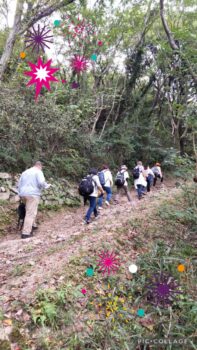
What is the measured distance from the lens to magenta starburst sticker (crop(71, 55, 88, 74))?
1332cm

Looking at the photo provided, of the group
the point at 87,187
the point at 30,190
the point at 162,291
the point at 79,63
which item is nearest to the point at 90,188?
the point at 87,187

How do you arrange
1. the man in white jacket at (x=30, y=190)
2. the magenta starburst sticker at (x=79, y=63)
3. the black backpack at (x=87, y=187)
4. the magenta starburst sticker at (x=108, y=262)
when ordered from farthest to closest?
1. the magenta starburst sticker at (x=79, y=63)
2. the black backpack at (x=87, y=187)
3. the man in white jacket at (x=30, y=190)
4. the magenta starburst sticker at (x=108, y=262)

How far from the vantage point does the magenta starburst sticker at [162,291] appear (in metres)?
3.55

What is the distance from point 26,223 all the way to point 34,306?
3630 mm

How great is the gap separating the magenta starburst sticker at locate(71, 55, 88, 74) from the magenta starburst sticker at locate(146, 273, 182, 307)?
11.7 metres

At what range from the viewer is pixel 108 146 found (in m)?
14.5

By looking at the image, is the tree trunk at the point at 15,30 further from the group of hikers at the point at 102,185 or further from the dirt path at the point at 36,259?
the dirt path at the point at 36,259

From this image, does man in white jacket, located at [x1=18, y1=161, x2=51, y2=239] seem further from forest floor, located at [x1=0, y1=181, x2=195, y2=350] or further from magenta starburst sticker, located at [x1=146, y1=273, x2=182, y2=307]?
magenta starburst sticker, located at [x1=146, y1=273, x2=182, y2=307]

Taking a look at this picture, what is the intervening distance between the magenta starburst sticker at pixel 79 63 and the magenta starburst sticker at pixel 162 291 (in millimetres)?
11706

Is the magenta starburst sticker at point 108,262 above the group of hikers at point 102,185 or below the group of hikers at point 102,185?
below

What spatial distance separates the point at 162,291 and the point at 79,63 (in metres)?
12.2

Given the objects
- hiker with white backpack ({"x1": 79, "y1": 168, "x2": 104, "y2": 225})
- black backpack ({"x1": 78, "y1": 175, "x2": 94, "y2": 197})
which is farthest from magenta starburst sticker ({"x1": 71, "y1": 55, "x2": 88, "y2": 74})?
black backpack ({"x1": 78, "y1": 175, "x2": 94, "y2": 197})

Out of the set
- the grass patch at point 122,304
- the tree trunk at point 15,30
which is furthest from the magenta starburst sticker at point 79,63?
the grass patch at point 122,304

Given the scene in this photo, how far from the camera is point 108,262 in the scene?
162 inches
